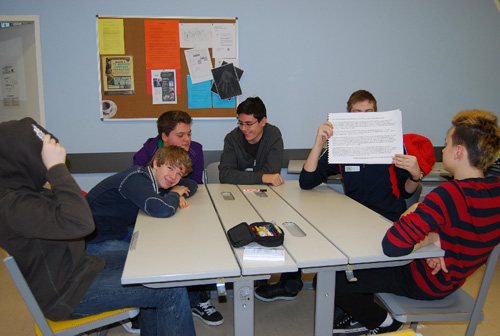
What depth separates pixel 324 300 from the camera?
158cm

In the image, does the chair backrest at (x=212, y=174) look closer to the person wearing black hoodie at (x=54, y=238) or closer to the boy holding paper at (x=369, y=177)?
the boy holding paper at (x=369, y=177)

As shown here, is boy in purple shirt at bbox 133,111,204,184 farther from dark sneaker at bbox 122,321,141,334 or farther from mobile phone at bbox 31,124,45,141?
mobile phone at bbox 31,124,45,141

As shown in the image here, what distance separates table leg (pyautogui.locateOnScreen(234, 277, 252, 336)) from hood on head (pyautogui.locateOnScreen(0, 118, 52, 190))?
2.91 feet

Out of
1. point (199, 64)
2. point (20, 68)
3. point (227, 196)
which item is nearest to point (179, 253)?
point (227, 196)

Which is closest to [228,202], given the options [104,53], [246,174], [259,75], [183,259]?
[246,174]

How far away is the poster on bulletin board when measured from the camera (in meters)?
3.42

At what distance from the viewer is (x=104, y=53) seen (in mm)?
3410

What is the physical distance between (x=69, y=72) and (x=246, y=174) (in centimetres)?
203

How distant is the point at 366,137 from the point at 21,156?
5.76 ft

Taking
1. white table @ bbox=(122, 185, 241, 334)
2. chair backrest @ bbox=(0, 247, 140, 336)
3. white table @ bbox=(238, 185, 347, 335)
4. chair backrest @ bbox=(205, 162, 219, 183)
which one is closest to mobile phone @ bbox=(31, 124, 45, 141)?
chair backrest @ bbox=(0, 247, 140, 336)

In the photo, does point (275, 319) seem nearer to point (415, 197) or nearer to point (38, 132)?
point (415, 197)

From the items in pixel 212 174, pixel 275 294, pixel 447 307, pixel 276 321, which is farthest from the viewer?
pixel 212 174

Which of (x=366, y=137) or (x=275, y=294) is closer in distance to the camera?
(x=366, y=137)

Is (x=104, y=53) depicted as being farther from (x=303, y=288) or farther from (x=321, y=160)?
(x=303, y=288)
